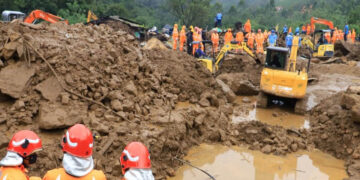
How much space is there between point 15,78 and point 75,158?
4.29 metres

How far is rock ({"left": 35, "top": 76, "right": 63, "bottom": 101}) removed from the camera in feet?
20.7

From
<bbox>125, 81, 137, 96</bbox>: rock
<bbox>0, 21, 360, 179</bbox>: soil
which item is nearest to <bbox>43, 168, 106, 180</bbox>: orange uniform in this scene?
<bbox>0, 21, 360, 179</bbox>: soil

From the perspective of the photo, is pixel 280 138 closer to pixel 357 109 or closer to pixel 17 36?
pixel 357 109

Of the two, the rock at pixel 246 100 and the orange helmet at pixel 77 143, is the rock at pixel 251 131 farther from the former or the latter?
the orange helmet at pixel 77 143

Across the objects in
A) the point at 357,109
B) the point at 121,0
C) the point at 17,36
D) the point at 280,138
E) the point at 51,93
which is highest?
the point at 121,0

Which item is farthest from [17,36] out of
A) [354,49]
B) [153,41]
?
[354,49]

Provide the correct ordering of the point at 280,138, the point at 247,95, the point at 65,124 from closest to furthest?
the point at 65,124 < the point at 280,138 < the point at 247,95

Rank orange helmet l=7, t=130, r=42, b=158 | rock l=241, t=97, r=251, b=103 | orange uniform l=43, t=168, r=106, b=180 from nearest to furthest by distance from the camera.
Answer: orange uniform l=43, t=168, r=106, b=180
orange helmet l=7, t=130, r=42, b=158
rock l=241, t=97, r=251, b=103

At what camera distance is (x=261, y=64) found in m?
15.0

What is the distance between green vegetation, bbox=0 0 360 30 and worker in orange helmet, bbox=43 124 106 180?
100ft

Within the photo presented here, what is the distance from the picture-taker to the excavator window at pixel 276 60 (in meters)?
10.2

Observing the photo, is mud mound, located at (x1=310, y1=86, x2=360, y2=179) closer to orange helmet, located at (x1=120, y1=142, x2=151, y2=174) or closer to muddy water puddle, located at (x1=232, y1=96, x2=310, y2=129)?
muddy water puddle, located at (x1=232, y1=96, x2=310, y2=129)

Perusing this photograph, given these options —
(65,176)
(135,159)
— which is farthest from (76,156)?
(135,159)

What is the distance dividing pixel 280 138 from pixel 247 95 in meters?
4.52
